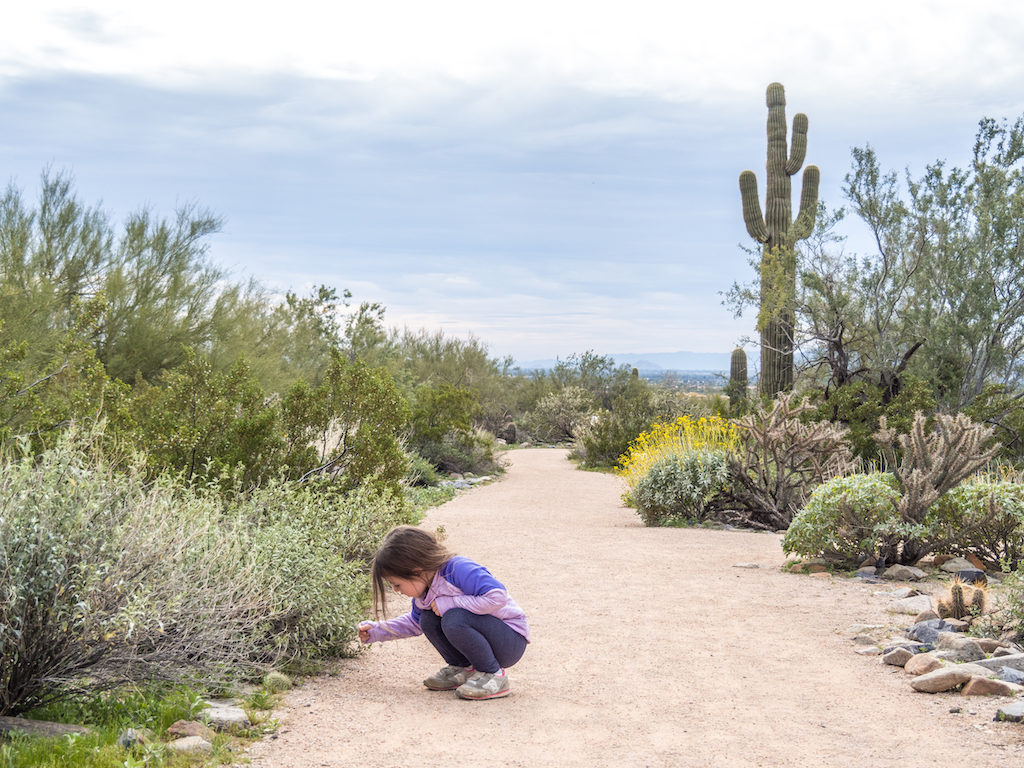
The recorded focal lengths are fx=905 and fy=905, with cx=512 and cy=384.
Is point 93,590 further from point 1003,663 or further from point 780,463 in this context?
point 780,463

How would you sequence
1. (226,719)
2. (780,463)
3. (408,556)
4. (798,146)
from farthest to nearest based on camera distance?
(798,146) → (780,463) → (408,556) → (226,719)

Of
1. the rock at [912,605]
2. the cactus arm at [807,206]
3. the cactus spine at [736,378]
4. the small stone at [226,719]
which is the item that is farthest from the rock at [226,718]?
the cactus spine at [736,378]

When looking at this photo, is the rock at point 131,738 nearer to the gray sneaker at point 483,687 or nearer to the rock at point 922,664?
the gray sneaker at point 483,687

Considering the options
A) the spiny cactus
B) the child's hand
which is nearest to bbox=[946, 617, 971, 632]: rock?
the spiny cactus

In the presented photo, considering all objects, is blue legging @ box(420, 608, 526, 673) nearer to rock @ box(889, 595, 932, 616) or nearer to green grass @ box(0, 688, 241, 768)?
green grass @ box(0, 688, 241, 768)

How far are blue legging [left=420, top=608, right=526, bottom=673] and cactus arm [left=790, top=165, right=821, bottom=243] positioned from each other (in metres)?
15.9

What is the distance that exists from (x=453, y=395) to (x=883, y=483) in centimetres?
1346

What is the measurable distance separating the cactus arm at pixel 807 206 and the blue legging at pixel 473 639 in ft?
52.3

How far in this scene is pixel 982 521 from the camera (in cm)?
792

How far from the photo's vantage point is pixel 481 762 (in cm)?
379

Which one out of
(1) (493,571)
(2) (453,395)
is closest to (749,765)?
(1) (493,571)

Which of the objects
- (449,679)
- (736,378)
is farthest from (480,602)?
(736,378)

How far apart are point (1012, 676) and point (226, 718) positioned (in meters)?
4.09

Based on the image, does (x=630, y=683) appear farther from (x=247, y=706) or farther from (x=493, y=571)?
(x=493, y=571)
